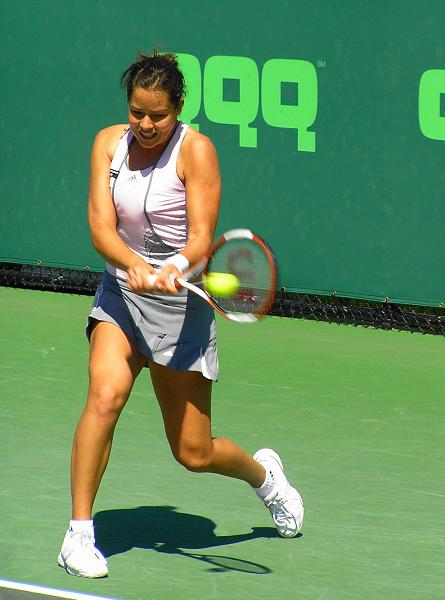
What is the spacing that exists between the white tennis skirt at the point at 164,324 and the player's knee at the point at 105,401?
20 centimetres

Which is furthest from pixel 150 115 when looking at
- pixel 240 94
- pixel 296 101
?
pixel 240 94

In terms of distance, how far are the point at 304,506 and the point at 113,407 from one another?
120cm

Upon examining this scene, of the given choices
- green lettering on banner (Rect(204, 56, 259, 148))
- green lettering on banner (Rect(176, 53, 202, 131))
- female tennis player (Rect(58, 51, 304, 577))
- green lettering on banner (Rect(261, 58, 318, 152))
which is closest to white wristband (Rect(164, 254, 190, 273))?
female tennis player (Rect(58, 51, 304, 577))

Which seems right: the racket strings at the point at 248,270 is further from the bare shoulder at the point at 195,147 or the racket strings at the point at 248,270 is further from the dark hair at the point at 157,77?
the dark hair at the point at 157,77

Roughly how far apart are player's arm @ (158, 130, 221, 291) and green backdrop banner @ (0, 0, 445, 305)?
12.0 ft

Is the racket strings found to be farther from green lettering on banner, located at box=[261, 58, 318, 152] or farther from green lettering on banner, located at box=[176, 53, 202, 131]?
green lettering on banner, located at box=[176, 53, 202, 131]

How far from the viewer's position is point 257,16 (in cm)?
880

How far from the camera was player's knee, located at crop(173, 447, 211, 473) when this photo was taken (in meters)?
5.03

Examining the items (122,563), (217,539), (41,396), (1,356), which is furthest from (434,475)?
(1,356)

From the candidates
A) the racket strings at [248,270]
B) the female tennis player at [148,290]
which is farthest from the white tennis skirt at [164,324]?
the racket strings at [248,270]

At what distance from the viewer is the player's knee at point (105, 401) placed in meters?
4.81

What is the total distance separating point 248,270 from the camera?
17.1ft

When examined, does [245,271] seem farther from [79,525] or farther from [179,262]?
[79,525]

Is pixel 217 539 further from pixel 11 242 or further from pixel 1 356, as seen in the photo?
pixel 11 242
